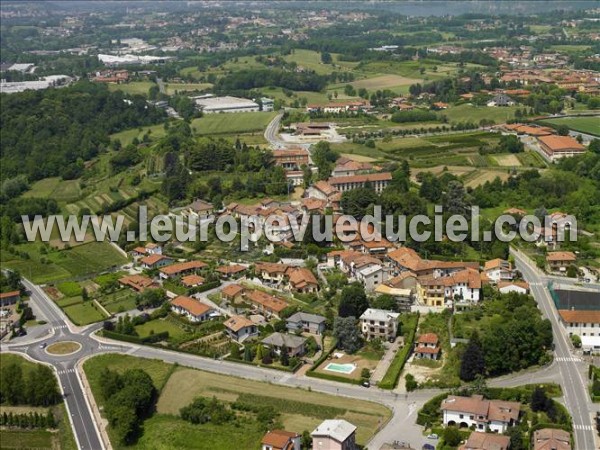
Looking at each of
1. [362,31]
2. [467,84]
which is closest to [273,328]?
[467,84]

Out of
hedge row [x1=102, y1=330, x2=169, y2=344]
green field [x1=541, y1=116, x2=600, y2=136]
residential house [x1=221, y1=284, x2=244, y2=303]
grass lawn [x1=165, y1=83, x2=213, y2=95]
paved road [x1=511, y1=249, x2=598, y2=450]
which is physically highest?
green field [x1=541, y1=116, x2=600, y2=136]

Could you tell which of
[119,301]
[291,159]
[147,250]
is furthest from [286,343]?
[291,159]

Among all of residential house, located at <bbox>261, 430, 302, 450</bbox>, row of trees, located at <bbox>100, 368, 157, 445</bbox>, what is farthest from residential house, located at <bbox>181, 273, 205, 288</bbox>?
residential house, located at <bbox>261, 430, 302, 450</bbox>

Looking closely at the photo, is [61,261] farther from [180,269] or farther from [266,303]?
[266,303]

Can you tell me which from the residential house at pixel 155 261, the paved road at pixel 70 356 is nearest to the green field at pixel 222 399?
the paved road at pixel 70 356

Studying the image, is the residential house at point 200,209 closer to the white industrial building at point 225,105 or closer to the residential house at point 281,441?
the residential house at point 281,441

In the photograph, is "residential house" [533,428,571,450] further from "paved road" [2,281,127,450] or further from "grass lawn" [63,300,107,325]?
"grass lawn" [63,300,107,325]
